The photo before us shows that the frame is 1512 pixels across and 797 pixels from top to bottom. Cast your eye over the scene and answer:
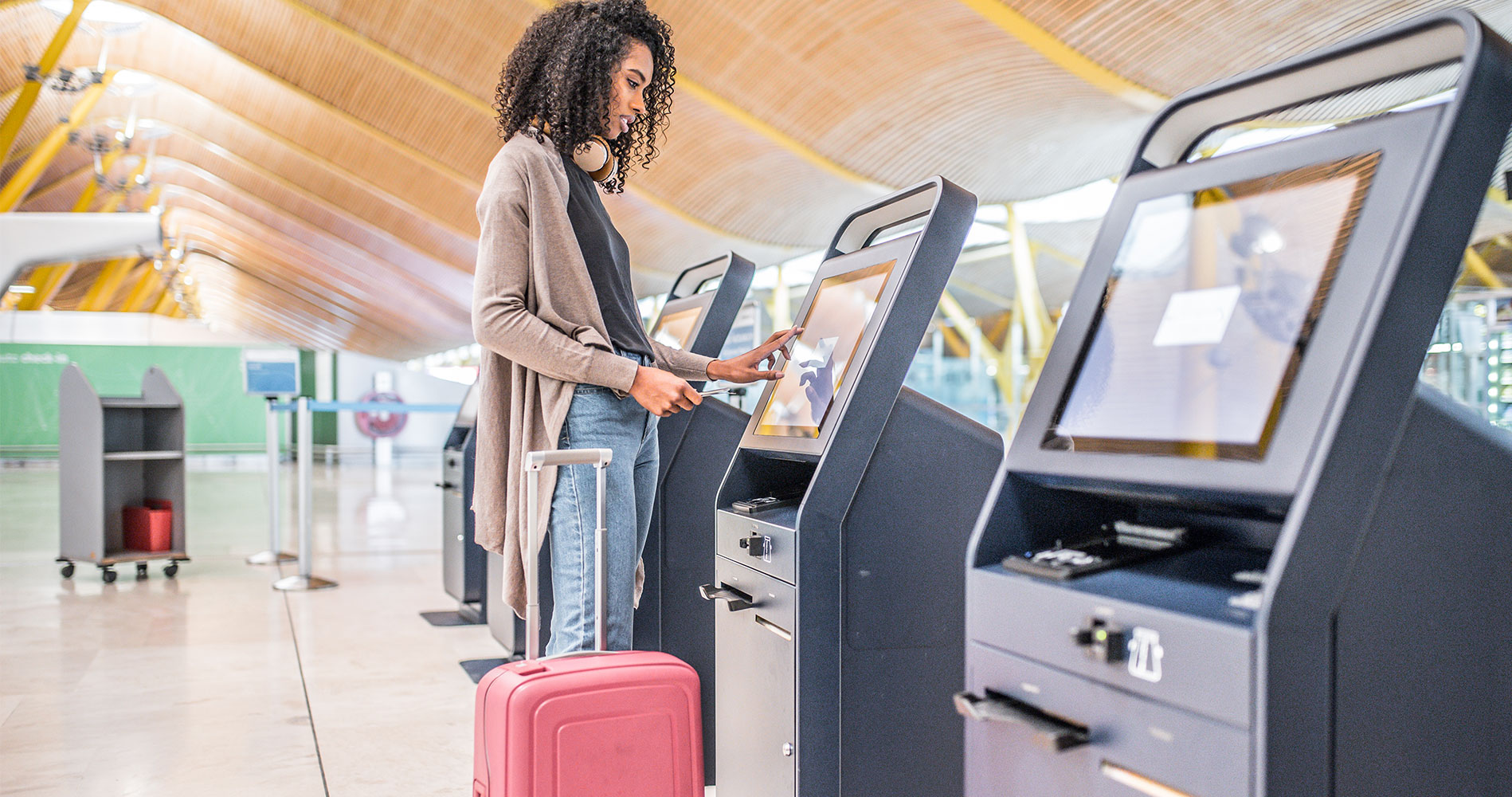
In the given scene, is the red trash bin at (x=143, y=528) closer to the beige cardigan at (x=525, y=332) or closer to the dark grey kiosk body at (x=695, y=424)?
the dark grey kiosk body at (x=695, y=424)

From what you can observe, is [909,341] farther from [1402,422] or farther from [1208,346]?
[1402,422]

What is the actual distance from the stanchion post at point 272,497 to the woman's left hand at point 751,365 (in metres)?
4.63

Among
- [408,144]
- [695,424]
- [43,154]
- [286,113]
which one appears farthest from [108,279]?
[695,424]

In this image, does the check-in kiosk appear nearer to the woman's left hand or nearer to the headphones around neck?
the woman's left hand

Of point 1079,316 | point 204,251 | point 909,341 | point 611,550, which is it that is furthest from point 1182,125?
point 204,251

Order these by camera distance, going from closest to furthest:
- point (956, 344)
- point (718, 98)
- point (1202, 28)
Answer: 1. point (1202, 28)
2. point (718, 98)
3. point (956, 344)

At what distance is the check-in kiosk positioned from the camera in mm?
1676

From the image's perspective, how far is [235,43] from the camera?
1292cm

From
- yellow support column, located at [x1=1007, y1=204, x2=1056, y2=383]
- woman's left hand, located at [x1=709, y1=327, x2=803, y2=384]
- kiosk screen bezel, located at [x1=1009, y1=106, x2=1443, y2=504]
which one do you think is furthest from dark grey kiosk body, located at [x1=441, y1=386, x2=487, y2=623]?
yellow support column, located at [x1=1007, y1=204, x2=1056, y2=383]

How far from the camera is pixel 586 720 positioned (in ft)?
4.97

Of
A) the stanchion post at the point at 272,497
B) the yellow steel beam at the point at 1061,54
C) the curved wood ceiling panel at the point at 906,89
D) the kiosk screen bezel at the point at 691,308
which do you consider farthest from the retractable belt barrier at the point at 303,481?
the yellow steel beam at the point at 1061,54

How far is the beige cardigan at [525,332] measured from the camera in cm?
165

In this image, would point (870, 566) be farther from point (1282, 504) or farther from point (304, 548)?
point (304, 548)

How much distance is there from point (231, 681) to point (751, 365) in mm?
2556
